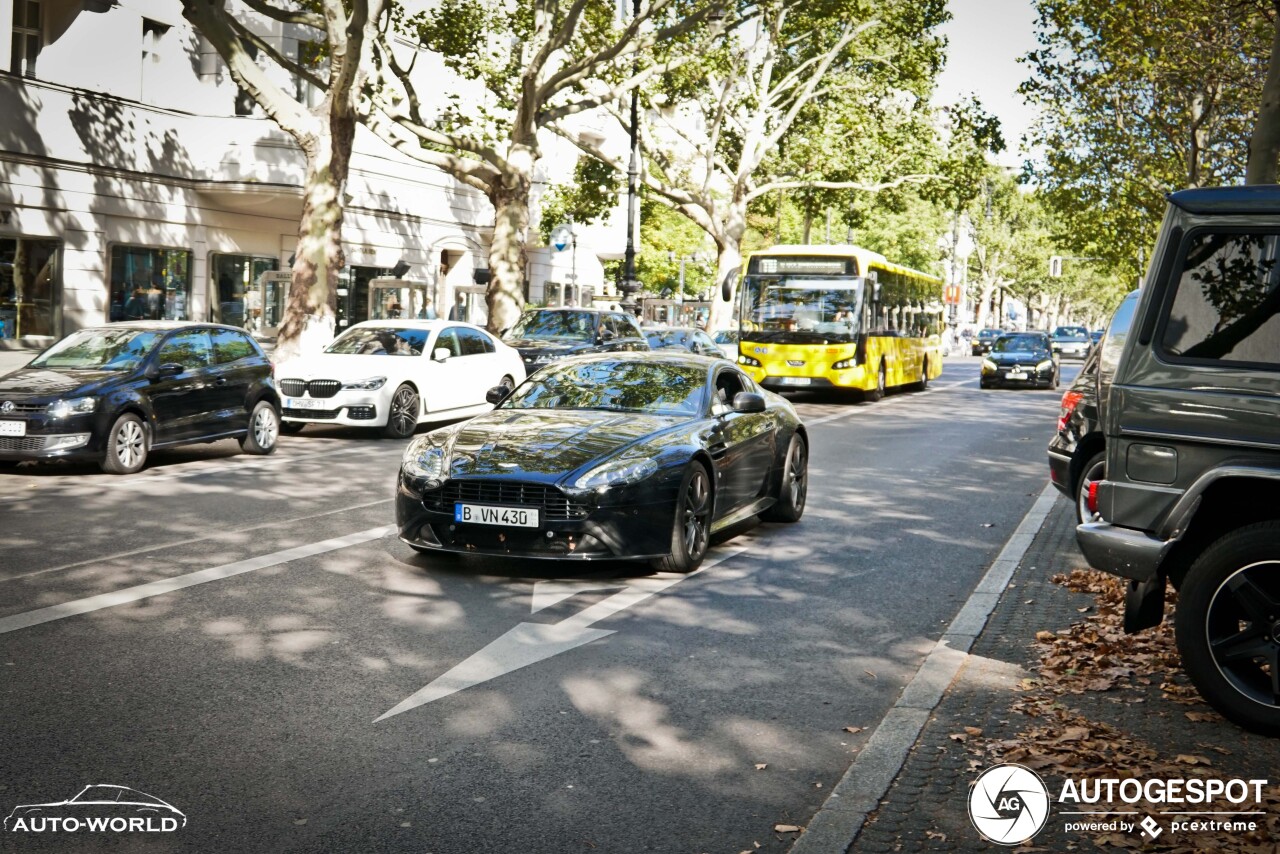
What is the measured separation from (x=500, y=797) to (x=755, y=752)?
1.10m

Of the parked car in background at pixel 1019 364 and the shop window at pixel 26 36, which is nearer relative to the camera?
the shop window at pixel 26 36

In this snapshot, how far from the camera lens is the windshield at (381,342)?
1994cm

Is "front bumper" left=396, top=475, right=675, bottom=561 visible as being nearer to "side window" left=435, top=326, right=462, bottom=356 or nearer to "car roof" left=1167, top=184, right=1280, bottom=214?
"car roof" left=1167, top=184, right=1280, bottom=214

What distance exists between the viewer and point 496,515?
866cm

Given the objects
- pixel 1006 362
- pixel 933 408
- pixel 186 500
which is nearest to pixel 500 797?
pixel 186 500

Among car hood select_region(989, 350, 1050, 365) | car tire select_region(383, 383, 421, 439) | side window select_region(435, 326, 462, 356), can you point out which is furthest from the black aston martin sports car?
car hood select_region(989, 350, 1050, 365)

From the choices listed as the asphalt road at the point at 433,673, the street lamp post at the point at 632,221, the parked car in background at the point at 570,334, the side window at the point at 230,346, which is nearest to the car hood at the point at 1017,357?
the street lamp post at the point at 632,221

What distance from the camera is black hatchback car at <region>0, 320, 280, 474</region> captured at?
45.8 feet

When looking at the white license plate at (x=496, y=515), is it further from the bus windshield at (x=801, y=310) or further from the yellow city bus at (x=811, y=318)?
the bus windshield at (x=801, y=310)

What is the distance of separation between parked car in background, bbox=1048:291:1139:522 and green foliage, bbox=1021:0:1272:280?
730 centimetres

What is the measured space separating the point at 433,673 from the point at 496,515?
220 cm

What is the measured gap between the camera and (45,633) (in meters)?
7.07

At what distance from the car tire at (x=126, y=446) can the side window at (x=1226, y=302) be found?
1097 cm

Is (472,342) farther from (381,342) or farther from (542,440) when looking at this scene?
(542,440)
